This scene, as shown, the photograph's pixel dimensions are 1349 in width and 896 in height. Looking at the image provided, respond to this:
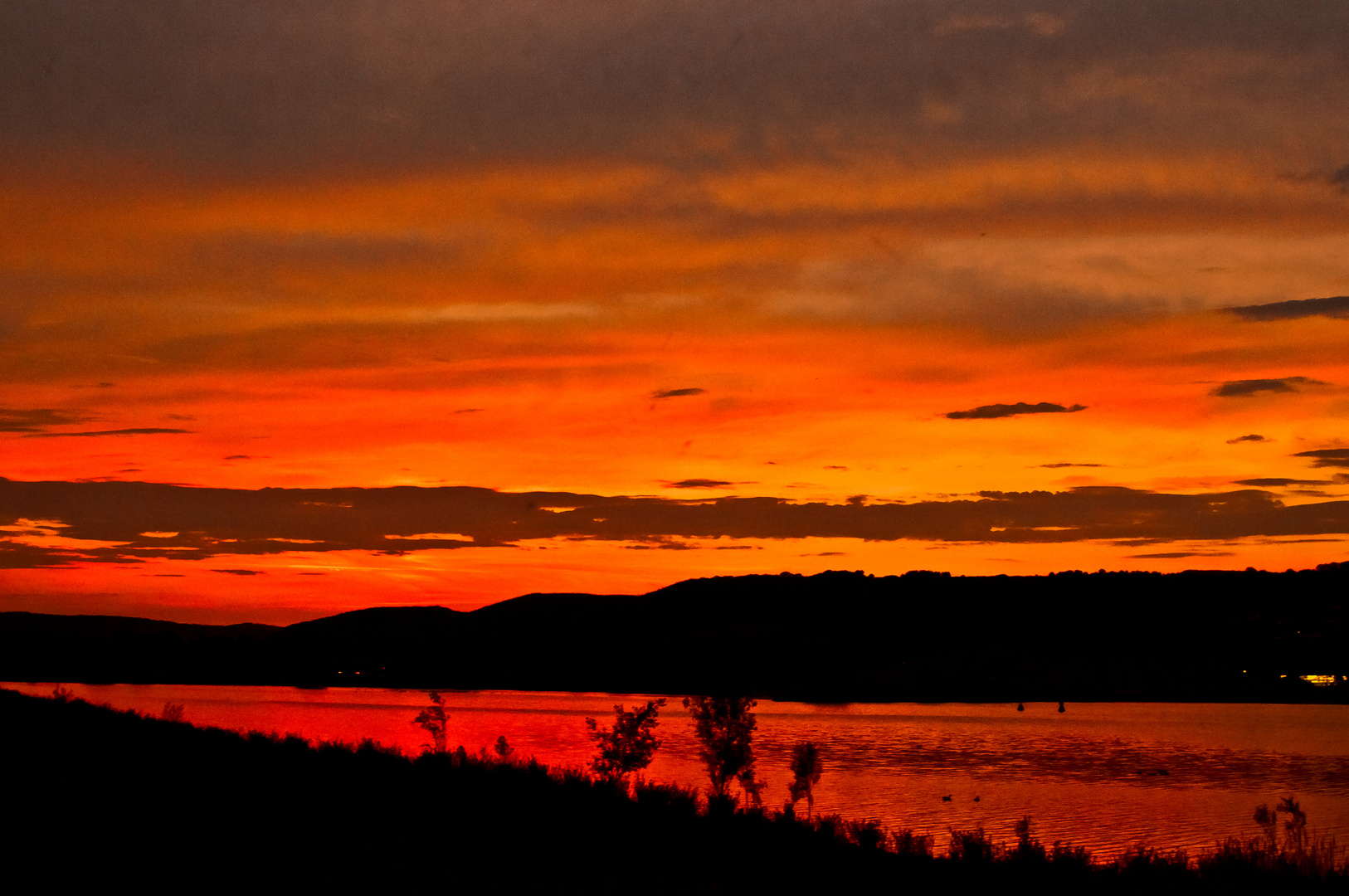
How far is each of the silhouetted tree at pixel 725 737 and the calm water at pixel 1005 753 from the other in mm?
5701

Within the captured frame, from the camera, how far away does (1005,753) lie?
3447 inches

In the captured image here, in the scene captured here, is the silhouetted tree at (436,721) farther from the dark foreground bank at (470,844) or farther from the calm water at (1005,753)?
the dark foreground bank at (470,844)

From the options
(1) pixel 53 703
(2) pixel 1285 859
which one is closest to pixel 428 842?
(2) pixel 1285 859

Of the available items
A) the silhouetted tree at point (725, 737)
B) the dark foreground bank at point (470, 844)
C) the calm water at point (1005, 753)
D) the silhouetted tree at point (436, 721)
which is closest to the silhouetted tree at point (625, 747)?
the silhouetted tree at point (725, 737)

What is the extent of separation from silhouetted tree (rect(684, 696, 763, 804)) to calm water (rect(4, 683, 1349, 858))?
18.7 feet

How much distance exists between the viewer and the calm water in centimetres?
5147

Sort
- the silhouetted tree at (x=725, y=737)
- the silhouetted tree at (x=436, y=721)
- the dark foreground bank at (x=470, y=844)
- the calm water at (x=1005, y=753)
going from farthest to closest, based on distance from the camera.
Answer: the calm water at (x=1005, y=753)
the silhouetted tree at (x=436, y=721)
the silhouetted tree at (x=725, y=737)
the dark foreground bank at (x=470, y=844)

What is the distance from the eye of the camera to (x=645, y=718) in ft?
150

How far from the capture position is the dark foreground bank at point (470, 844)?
649 inches

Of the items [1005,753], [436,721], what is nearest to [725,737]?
[436,721]

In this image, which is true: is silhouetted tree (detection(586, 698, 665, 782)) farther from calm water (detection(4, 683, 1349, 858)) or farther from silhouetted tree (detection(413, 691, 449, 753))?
calm water (detection(4, 683, 1349, 858))

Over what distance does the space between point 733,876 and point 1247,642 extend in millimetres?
187121

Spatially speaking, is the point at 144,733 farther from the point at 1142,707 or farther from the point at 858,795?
the point at 1142,707

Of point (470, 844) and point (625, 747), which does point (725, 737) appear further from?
point (470, 844)
